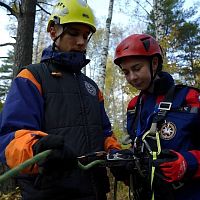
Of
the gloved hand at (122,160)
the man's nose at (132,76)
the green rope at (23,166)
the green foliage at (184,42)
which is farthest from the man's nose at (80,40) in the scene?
the green foliage at (184,42)

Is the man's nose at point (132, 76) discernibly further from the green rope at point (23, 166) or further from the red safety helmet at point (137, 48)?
the green rope at point (23, 166)

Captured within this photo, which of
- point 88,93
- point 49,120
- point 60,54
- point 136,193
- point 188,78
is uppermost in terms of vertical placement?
point 188,78

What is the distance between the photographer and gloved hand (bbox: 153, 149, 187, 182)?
2.16m

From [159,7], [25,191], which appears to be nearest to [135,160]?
[25,191]

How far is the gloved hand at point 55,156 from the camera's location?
1.62 meters

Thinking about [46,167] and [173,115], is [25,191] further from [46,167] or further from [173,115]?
[173,115]

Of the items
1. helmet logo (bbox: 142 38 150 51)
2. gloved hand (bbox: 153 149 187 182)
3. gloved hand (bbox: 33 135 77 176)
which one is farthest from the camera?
helmet logo (bbox: 142 38 150 51)

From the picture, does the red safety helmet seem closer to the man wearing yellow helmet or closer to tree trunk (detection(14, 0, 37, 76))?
the man wearing yellow helmet

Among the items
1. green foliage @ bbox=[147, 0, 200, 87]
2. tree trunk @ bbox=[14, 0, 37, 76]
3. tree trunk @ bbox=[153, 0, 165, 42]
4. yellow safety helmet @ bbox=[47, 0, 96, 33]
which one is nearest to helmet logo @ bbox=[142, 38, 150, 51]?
yellow safety helmet @ bbox=[47, 0, 96, 33]

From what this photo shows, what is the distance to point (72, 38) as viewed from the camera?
2562 millimetres

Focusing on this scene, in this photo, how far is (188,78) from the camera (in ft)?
76.6

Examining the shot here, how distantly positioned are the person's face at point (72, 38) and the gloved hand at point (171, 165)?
1.00 meters

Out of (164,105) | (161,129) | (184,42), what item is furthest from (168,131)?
(184,42)

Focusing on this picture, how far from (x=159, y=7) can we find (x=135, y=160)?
1127cm
